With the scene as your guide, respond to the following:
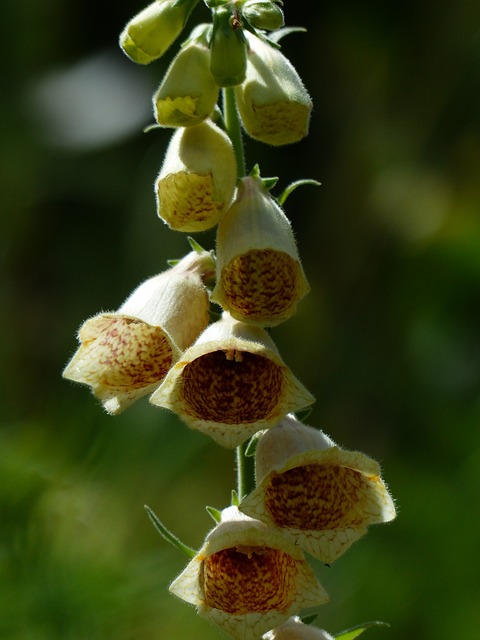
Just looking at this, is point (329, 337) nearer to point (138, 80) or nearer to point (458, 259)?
point (458, 259)

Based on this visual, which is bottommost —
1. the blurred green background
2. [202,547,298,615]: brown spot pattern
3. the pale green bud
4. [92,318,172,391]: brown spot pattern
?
the blurred green background

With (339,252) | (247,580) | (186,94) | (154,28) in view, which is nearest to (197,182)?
(186,94)

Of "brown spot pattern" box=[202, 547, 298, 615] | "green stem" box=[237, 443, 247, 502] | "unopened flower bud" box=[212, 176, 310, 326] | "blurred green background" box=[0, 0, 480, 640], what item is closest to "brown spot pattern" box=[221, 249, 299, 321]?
"unopened flower bud" box=[212, 176, 310, 326]

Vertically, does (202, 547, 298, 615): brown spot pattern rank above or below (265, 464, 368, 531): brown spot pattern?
below

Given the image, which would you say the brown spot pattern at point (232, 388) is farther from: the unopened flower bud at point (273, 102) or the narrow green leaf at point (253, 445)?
the unopened flower bud at point (273, 102)

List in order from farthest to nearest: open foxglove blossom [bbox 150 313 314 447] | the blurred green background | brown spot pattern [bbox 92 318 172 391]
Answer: the blurred green background
brown spot pattern [bbox 92 318 172 391]
open foxglove blossom [bbox 150 313 314 447]

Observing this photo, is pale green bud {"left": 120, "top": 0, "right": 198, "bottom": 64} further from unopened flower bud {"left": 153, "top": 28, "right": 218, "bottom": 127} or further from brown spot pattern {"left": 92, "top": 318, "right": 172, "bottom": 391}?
brown spot pattern {"left": 92, "top": 318, "right": 172, "bottom": 391}

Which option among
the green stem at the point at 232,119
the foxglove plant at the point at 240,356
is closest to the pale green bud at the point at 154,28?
the foxglove plant at the point at 240,356
